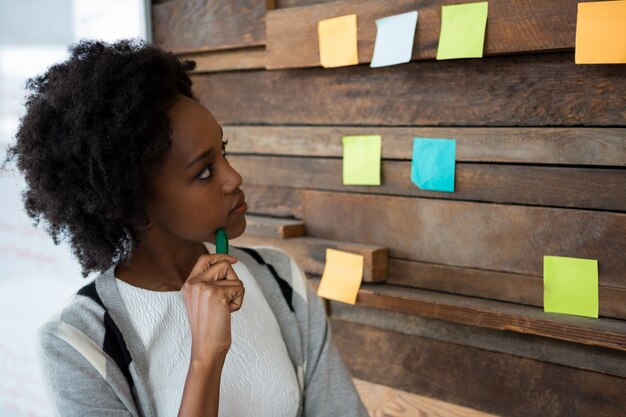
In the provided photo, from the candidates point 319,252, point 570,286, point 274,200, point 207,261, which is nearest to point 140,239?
point 207,261

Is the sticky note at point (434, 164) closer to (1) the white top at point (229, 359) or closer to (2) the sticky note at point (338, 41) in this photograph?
(2) the sticky note at point (338, 41)

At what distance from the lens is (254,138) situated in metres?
1.88

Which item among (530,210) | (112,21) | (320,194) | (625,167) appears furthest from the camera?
(112,21)

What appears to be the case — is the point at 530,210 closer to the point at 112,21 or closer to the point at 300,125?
the point at 300,125

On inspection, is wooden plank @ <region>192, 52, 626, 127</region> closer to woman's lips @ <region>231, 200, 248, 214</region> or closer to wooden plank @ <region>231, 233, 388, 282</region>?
wooden plank @ <region>231, 233, 388, 282</region>

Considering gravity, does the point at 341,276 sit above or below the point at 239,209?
below

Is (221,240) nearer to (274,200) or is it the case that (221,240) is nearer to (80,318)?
(80,318)

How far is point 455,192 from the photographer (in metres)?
1.50

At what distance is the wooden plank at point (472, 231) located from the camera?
1.30 m

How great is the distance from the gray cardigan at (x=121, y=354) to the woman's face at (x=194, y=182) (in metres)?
0.16

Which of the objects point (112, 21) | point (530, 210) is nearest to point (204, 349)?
point (530, 210)

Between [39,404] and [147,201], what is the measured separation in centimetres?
129

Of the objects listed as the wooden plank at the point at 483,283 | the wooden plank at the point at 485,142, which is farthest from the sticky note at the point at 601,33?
the wooden plank at the point at 483,283

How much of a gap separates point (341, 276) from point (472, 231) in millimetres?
334
